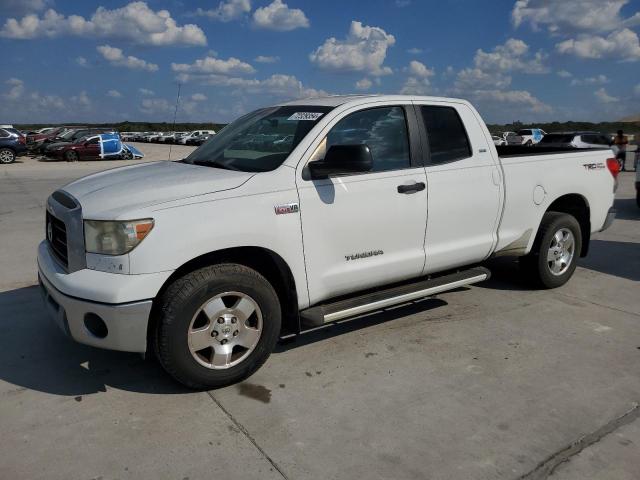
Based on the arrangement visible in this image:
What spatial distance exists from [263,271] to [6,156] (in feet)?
89.1

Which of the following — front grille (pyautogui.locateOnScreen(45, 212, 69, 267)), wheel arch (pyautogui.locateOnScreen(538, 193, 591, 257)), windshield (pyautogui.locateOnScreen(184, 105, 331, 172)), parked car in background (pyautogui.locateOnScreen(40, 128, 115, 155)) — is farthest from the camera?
parked car in background (pyautogui.locateOnScreen(40, 128, 115, 155))

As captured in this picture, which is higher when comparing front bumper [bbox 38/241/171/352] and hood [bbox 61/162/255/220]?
hood [bbox 61/162/255/220]

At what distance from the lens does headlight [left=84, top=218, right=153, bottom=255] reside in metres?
3.19

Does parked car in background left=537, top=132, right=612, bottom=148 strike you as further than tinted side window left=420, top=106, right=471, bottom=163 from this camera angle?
Yes

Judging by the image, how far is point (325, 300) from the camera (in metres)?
4.07

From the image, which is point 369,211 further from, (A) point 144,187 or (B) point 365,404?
(A) point 144,187

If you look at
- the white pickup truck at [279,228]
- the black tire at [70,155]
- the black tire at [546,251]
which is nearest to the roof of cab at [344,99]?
the white pickup truck at [279,228]

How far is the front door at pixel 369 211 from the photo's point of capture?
382cm

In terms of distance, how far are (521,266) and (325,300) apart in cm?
257

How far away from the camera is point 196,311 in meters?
3.36

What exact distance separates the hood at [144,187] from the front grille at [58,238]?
9.0 inches

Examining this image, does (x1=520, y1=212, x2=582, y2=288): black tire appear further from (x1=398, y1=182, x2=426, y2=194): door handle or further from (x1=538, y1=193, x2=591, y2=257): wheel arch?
(x1=398, y1=182, x2=426, y2=194): door handle

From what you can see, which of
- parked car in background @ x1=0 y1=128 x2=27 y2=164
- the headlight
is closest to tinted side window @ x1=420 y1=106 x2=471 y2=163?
the headlight

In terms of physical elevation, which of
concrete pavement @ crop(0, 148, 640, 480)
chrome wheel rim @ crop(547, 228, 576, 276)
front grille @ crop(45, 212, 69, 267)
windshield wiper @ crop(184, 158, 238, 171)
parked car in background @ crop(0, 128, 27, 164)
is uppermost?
parked car in background @ crop(0, 128, 27, 164)
